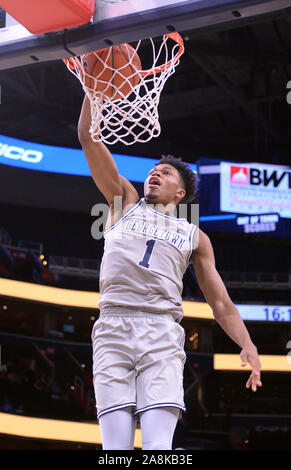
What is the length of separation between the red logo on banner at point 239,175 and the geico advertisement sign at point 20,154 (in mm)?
4475

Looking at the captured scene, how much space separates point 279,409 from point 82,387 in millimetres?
5567

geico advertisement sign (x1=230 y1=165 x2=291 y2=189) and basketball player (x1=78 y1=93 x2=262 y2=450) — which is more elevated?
geico advertisement sign (x1=230 y1=165 x2=291 y2=189)

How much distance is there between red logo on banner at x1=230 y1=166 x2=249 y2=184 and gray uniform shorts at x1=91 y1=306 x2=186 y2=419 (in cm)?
1098

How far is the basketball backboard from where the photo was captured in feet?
10.4

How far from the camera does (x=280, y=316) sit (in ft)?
51.2

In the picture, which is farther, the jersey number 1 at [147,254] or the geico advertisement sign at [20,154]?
the geico advertisement sign at [20,154]

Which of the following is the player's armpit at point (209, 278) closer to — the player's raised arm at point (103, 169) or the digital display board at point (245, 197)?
the player's raised arm at point (103, 169)

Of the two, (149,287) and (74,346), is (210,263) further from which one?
(74,346)

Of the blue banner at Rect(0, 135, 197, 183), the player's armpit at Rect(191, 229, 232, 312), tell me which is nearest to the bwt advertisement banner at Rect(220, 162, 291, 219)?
the blue banner at Rect(0, 135, 197, 183)

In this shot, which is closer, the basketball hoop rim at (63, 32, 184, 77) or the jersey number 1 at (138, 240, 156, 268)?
the jersey number 1 at (138, 240, 156, 268)

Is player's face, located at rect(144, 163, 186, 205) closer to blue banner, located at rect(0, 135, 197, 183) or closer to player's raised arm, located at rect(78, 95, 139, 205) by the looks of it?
player's raised arm, located at rect(78, 95, 139, 205)

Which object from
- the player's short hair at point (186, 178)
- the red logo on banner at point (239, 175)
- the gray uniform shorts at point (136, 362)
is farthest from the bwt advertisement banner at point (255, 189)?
the gray uniform shorts at point (136, 362)

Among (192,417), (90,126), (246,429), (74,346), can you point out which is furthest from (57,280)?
(90,126)

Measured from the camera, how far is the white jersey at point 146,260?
3137mm
